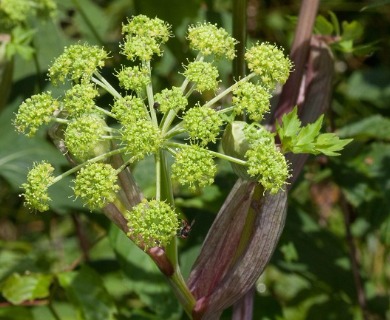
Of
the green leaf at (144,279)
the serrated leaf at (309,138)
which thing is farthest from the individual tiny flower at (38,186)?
the green leaf at (144,279)

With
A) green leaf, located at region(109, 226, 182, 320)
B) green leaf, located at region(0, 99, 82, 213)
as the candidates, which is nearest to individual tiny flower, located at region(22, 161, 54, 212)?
green leaf, located at region(109, 226, 182, 320)

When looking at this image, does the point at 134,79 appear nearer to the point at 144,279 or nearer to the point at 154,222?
the point at 154,222

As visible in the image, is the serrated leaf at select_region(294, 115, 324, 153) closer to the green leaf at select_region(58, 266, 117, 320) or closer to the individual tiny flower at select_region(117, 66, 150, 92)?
the individual tiny flower at select_region(117, 66, 150, 92)

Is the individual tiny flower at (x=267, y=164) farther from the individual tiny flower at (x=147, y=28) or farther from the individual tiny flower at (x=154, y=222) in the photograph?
the individual tiny flower at (x=147, y=28)

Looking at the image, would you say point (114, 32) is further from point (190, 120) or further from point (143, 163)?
point (190, 120)

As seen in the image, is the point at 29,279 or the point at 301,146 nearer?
the point at 301,146

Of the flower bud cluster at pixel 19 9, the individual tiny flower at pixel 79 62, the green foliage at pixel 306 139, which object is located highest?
the individual tiny flower at pixel 79 62

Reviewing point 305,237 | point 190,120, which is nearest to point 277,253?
point 305,237
